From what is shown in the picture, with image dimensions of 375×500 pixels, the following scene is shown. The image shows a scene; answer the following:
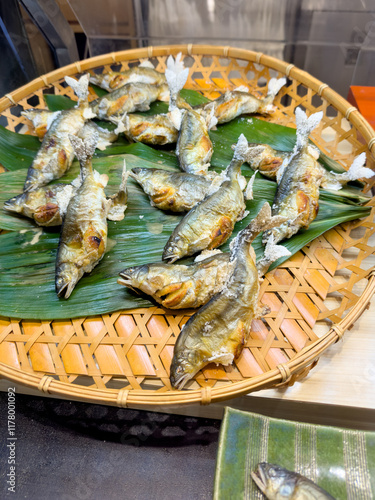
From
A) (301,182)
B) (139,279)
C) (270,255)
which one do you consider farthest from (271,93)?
(139,279)

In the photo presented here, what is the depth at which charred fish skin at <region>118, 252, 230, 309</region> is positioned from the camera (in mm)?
1763

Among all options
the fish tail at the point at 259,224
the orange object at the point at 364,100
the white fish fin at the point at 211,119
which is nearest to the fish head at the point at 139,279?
the fish tail at the point at 259,224

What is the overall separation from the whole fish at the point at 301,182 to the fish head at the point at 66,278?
3.25 ft

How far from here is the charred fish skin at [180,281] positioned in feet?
5.78

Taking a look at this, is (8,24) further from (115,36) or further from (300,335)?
(300,335)

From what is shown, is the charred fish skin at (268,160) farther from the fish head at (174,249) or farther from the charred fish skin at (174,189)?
the fish head at (174,249)

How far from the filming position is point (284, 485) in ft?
4.33

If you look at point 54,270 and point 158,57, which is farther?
point 158,57

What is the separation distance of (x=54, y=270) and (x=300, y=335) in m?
1.29

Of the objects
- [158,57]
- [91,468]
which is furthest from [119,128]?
[91,468]

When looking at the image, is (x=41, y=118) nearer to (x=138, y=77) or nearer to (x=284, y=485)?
(x=138, y=77)

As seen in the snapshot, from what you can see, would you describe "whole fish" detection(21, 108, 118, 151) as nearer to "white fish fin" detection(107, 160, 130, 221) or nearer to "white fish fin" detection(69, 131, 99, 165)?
"white fish fin" detection(69, 131, 99, 165)

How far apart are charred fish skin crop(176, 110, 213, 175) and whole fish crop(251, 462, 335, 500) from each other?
1583 millimetres

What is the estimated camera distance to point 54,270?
2051 mm
